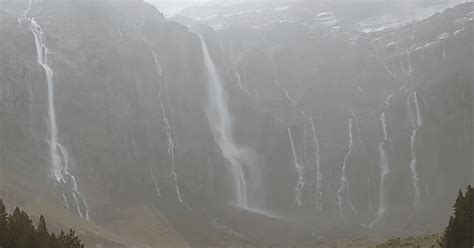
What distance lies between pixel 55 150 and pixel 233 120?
31.9m

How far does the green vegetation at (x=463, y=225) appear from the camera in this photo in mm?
26891

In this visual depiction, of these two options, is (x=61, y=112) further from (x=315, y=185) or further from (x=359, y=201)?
(x=359, y=201)

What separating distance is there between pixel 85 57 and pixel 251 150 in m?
28.7

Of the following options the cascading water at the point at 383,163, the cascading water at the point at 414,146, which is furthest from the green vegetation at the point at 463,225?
the cascading water at the point at 414,146

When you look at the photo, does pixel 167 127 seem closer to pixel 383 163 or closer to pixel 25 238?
pixel 383 163

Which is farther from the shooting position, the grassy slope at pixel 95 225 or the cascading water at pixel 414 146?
the cascading water at pixel 414 146

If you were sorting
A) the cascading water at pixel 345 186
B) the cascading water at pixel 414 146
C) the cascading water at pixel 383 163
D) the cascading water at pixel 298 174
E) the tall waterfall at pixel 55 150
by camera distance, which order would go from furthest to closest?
1. the cascading water at pixel 414 146
2. the cascading water at pixel 298 174
3. the cascading water at pixel 383 163
4. the cascading water at pixel 345 186
5. the tall waterfall at pixel 55 150

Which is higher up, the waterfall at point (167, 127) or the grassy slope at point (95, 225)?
the waterfall at point (167, 127)

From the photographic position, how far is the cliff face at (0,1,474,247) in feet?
235

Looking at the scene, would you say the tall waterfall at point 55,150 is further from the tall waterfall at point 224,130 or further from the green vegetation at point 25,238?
the green vegetation at point 25,238

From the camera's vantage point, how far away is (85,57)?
83625 mm

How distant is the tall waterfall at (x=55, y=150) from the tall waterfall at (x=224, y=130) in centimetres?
2537

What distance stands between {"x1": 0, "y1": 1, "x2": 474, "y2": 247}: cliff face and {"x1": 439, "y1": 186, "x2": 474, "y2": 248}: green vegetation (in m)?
40.4

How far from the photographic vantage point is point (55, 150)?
71625mm
